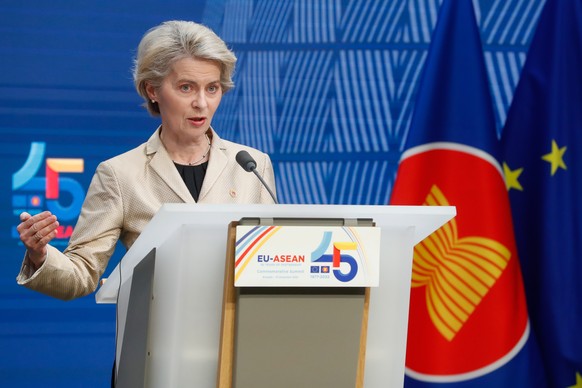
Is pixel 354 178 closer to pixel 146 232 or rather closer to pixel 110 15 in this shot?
pixel 110 15

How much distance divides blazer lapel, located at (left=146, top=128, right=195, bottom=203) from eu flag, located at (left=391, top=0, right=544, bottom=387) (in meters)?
1.04

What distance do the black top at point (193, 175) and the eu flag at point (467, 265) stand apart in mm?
946

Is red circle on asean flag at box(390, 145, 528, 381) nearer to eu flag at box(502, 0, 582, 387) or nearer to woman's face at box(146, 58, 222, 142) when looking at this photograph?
eu flag at box(502, 0, 582, 387)

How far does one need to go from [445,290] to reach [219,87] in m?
1.12

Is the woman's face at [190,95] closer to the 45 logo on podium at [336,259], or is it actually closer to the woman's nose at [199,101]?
the woman's nose at [199,101]

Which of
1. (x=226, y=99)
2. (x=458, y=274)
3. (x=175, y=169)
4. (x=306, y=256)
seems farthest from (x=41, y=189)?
(x=306, y=256)

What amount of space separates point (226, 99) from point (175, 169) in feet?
4.70

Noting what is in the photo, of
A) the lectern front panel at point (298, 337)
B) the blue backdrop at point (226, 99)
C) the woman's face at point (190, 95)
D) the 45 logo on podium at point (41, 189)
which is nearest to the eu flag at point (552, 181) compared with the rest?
the blue backdrop at point (226, 99)

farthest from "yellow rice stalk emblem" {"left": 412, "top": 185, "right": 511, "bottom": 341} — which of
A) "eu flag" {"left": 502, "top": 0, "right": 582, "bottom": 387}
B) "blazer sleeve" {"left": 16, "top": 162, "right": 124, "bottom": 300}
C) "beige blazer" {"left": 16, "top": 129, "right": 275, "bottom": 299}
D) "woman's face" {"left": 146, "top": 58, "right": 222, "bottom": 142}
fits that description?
"blazer sleeve" {"left": 16, "top": 162, "right": 124, "bottom": 300}

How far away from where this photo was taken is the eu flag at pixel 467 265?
2885 mm

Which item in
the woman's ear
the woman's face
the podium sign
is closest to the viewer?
the podium sign

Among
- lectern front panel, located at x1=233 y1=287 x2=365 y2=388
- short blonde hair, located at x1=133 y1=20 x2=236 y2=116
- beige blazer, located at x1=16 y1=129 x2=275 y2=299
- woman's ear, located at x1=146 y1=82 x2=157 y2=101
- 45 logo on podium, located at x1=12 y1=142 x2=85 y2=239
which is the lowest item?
lectern front panel, located at x1=233 y1=287 x2=365 y2=388

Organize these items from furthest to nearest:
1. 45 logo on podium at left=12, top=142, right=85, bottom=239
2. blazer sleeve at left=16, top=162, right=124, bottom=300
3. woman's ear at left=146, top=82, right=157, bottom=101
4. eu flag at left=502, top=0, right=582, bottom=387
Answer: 45 logo on podium at left=12, top=142, right=85, bottom=239
eu flag at left=502, top=0, right=582, bottom=387
woman's ear at left=146, top=82, right=157, bottom=101
blazer sleeve at left=16, top=162, right=124, bottom=300

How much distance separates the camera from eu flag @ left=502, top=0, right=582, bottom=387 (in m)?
2.88
